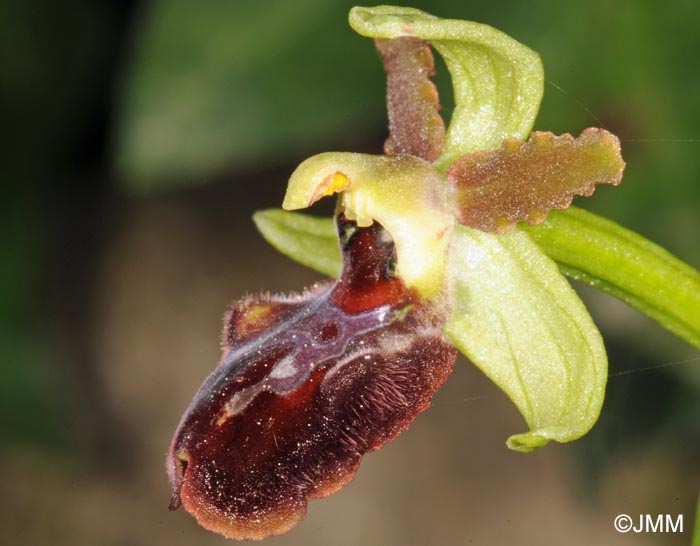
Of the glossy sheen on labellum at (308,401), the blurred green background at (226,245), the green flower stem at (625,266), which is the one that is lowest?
the blurred green background at (226,245)

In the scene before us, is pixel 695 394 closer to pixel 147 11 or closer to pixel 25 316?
pixel 147 11

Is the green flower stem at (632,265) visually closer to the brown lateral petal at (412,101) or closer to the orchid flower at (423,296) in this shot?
the orchid flower at (423,296)

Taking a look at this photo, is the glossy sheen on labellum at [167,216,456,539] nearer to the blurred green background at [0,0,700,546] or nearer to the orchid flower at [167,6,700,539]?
the orchid flower at [167,6,700,539]

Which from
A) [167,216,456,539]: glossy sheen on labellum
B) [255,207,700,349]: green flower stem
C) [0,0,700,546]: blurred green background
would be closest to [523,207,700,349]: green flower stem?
[255,207,700,349]: green flower stem

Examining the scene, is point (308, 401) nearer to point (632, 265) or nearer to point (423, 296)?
point (423, 296)

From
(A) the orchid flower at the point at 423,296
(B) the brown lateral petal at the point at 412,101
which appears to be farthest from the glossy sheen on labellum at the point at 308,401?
(B) the brown lateral petal at the point at 412,101

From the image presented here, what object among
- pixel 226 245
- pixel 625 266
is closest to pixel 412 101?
pixel 625 266
